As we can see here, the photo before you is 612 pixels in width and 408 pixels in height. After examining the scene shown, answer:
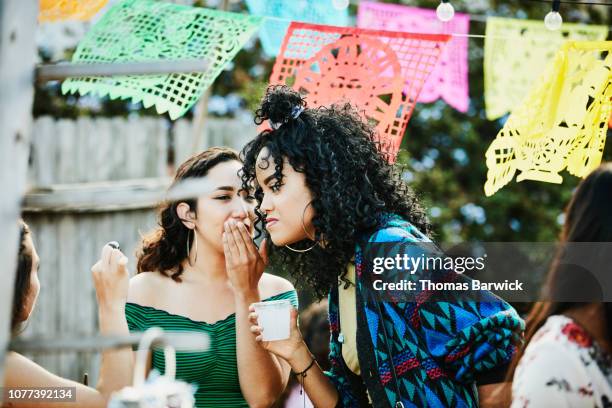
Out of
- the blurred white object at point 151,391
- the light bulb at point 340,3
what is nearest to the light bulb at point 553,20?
the light bulb at point 340,3

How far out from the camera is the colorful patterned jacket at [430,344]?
1793 millimetres

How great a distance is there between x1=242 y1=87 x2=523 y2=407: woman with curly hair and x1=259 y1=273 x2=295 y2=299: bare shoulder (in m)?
0.13

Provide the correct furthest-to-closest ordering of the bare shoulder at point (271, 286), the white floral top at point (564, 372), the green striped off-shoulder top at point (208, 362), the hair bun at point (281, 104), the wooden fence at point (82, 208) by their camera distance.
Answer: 1. the wooden fence at point (82, 208)
2. the bare shoulder at point (271, 286)
3. the green striped off-shoulder top at point (208, 362)
4. the hair bun at point (281, 104)
5. the white floral top at point (564, 372)

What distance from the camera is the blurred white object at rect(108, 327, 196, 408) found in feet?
4.52

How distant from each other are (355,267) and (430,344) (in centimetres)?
31

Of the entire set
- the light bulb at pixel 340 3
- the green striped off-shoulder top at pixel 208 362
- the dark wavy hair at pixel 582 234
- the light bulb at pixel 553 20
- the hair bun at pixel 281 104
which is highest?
the light bulb at pixel 340 3

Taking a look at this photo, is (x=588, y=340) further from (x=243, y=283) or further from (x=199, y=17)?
(x=199, y=17)

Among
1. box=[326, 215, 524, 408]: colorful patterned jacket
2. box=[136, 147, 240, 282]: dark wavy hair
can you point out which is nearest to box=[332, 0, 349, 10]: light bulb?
box=[136, 147, 240, 282]: dark wavy hair

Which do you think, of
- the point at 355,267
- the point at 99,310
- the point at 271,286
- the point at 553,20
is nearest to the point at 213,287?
the point at 271,286

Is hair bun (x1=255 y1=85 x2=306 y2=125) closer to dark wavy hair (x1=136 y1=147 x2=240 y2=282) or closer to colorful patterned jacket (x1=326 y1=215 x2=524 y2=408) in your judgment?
dark wavy hair (x1=136 y1=147 x2=240 y2=282)

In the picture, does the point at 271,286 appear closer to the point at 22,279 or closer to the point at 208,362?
the point at 208,362

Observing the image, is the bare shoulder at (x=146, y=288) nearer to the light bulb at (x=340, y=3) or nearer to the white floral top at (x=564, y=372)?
the light bulb at (x=340, y=3)

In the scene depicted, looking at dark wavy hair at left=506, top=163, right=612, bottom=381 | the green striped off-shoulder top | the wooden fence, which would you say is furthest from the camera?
the wooden fence

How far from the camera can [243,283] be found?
7.22 feet
